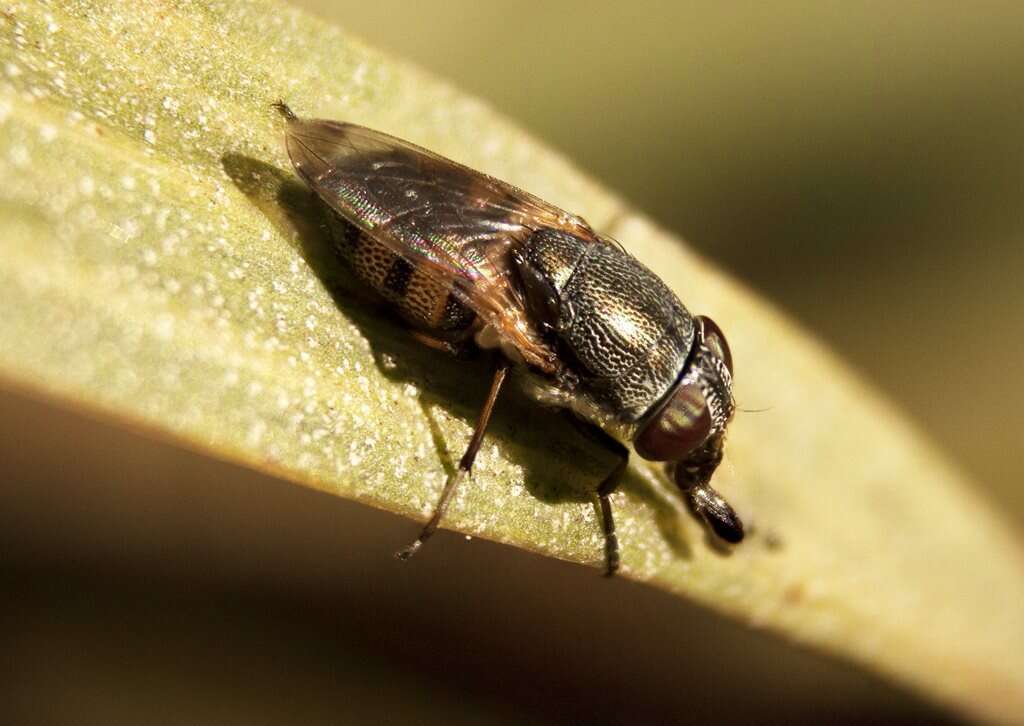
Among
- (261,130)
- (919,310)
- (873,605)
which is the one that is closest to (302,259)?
(261,130)

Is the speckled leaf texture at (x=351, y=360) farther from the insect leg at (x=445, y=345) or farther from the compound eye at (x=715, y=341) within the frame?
the compound eye at (x=715, y=341)

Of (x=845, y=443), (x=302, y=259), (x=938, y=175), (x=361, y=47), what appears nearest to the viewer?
(x=302, y=259)

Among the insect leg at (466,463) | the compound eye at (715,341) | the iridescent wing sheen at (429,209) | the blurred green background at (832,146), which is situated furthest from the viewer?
the blurred green background at (832,146)

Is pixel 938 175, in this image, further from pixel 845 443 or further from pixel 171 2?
pixel 171 2

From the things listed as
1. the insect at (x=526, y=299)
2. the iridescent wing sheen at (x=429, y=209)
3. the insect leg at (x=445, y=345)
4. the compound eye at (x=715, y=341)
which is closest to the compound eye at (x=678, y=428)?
the insect at (x=526, y=299)

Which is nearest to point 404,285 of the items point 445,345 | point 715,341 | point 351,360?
point 445,345

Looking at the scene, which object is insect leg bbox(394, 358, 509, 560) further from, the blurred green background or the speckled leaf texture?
the blurred green background
